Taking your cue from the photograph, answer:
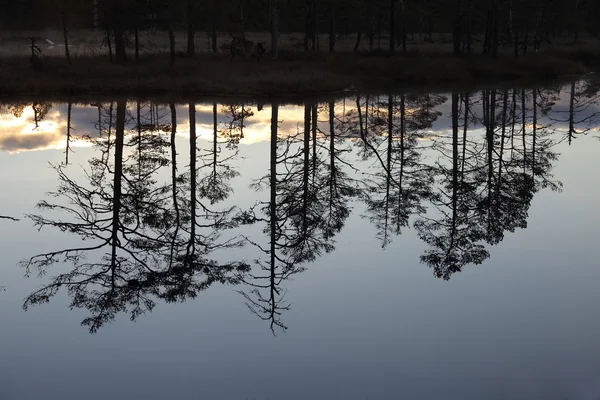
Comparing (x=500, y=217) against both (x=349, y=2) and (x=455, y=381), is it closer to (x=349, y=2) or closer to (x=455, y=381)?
(x=455, y=381)

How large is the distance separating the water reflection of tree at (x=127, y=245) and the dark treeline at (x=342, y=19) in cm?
3433

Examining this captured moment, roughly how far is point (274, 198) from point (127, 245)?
4896 millimetres

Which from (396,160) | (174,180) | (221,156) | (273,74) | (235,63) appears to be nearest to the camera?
(174,180)

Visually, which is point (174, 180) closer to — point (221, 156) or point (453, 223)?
point (221, 156)

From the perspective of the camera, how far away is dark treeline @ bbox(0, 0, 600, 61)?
5688 cm

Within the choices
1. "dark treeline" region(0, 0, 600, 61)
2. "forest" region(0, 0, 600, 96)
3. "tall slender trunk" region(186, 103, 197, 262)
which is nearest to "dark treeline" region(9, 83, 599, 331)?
"tall slender trunk" region(186, 103, 197, 262)

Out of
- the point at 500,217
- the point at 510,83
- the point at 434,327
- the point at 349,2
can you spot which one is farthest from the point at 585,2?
the point at 434,327

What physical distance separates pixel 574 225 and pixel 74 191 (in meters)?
12.2

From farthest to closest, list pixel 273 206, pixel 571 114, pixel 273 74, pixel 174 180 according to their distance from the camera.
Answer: pixel 273 74 → pixel 571 114 → pixel 174 180 → pixel 273 206

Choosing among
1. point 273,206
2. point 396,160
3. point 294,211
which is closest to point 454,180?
point 396,160

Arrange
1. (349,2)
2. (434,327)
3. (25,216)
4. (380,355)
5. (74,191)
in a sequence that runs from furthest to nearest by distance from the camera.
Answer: (349,2) < (74,191) < (25,216) < (434,327) < (380,355)

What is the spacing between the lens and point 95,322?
10078mm

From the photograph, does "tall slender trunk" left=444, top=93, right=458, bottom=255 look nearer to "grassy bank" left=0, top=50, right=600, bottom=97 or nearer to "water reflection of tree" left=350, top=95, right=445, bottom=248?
"water reflection of tree" left=350, top=95, right=445, bottom=248

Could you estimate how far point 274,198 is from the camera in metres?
17.8
